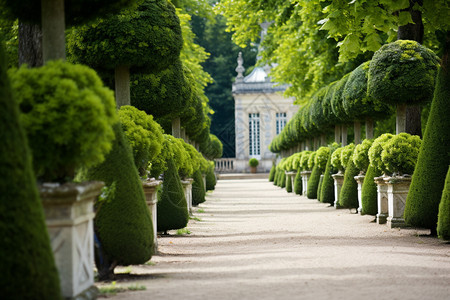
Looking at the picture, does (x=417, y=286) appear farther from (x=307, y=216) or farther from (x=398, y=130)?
(x=307, y=216)

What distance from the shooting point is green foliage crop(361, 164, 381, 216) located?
12.2m

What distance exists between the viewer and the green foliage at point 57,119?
4324mm

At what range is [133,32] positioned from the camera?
9281 mm

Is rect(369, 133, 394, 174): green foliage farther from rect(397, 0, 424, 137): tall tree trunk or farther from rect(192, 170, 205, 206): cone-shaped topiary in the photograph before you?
rect(192, 170, 205, 206): cone-shaped topiary

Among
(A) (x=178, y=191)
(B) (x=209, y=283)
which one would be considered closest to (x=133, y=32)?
(A) (x=178, y=191)

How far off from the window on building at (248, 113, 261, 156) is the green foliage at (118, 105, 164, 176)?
4691 centimetres

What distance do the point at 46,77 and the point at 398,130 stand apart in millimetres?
8891

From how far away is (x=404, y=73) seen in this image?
1131cm

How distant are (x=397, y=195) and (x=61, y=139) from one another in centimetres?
786

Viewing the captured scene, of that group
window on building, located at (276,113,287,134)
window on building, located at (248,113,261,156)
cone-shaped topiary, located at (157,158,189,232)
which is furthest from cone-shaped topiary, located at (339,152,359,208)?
window on building, located at (276,113,287,134)

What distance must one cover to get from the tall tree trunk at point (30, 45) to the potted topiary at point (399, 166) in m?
6.24

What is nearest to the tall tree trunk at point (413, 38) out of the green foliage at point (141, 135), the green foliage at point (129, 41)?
the green foliage at point (129, 41)

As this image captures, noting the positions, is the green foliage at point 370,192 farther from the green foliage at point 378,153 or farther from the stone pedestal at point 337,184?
the stone pedestal at point 337,184

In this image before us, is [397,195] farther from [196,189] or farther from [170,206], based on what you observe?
[196,189]
